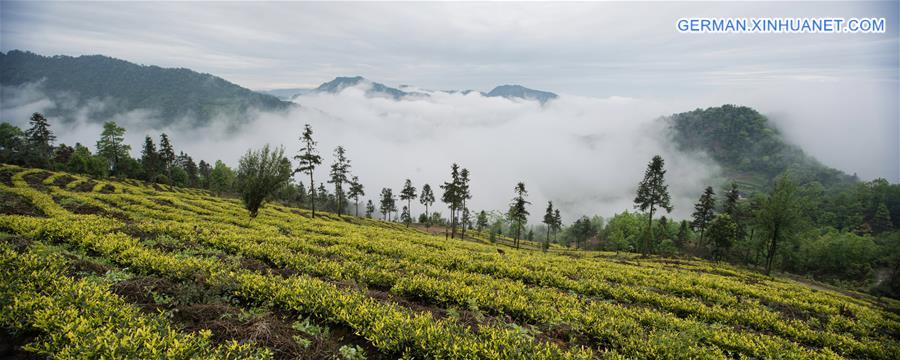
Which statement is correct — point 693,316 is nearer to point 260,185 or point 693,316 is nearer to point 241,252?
point 241,252

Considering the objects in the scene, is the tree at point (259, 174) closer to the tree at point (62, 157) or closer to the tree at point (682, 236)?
the tree at point (62, 157)

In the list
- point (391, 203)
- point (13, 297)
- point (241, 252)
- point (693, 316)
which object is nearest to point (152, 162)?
point (391, 203)

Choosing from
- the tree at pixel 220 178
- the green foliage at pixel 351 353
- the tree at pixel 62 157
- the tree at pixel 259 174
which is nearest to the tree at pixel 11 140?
the tree at pixel 62 157

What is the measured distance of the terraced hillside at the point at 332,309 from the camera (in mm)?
6805

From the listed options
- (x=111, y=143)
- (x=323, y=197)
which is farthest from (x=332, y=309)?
(x=323, y=197)

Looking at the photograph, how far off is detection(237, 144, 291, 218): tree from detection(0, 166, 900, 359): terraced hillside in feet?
45.6

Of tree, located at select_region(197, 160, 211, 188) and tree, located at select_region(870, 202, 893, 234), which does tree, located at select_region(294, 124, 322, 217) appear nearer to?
tree, located at select_region(197, 160, 211, 188)

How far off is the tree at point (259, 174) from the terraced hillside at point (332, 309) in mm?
13905

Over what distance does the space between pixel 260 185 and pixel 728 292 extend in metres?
35.1

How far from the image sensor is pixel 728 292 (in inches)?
701

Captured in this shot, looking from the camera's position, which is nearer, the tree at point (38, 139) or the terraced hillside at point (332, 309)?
the terraced hillside at point (332, 309)

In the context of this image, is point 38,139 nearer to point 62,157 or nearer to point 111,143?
point 62,157

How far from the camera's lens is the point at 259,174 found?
3128 centimetres

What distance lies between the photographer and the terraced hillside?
6.80 metres
